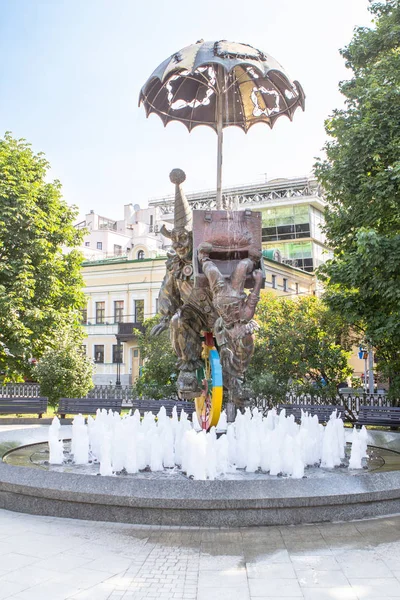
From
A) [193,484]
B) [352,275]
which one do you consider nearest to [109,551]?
[193,484]

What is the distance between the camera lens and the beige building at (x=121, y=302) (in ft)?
141

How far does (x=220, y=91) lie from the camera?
9867 millimetres

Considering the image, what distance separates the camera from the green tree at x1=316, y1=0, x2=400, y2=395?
14.4 meters

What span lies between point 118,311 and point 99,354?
3942mm

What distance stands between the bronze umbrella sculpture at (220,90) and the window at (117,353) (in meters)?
33.2

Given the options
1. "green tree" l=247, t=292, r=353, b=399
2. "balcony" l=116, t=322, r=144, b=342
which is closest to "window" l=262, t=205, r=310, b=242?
"balcony" l=116, t=322, r=144, b=342

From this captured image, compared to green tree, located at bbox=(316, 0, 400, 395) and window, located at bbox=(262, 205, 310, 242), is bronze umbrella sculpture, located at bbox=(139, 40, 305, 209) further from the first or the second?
window, located at bbox=(262, 205, 310, 242)

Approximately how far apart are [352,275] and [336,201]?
14.7 ft

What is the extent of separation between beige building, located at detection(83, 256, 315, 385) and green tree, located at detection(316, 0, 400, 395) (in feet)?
82.8

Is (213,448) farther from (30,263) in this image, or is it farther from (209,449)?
(30,263)

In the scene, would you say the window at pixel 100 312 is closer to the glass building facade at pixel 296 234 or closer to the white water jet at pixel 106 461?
the glass building facade at pixel 296 234

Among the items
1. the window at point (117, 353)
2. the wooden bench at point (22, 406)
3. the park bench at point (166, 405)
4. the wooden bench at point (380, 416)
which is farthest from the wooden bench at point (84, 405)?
the window at point (117, 353)

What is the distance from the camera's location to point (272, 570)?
4730 mm

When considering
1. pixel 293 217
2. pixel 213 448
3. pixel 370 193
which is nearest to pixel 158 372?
pixel 370 193
